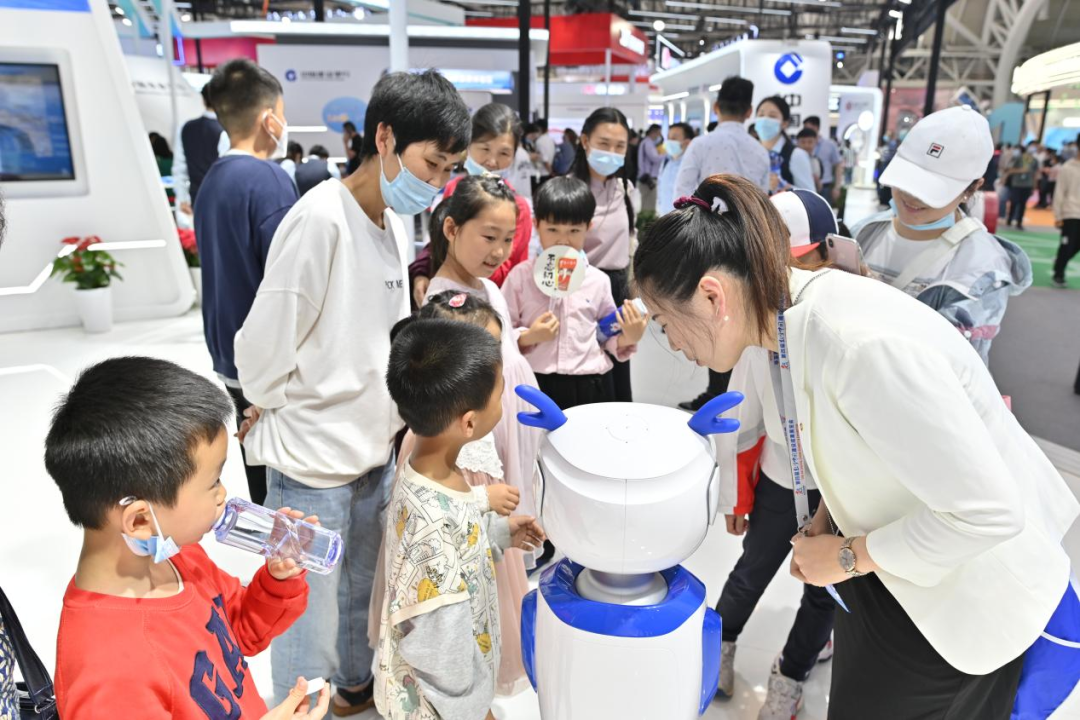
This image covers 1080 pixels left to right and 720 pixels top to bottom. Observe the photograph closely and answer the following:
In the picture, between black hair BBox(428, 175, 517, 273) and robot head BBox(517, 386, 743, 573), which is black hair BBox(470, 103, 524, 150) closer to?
black hair BBox(428, 175, 517, 273)

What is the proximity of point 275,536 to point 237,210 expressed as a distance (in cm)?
109

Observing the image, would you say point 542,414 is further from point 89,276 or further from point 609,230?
point 89,276

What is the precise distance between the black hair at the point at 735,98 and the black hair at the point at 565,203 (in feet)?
5.63

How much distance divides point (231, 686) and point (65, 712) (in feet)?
0.77

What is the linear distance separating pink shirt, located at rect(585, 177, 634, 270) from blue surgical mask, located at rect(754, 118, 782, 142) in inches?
89.4

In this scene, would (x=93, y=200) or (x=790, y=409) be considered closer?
(x=790, y=409)

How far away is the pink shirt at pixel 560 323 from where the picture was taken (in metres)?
2.45

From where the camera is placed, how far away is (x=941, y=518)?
100cm

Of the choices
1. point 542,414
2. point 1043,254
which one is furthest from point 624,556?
point 1043,254

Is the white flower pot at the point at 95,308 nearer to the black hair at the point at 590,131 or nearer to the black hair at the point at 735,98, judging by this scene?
the black hair at the point at 590,131

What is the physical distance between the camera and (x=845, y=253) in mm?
1629

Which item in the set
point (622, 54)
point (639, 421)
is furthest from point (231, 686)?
point (622, 54)

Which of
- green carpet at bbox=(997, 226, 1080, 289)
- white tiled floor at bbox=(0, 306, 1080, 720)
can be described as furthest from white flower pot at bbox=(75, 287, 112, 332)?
green carpet at bbox=(997, 226, 1080, 289)

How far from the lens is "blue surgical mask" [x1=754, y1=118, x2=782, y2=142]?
16.5ft
